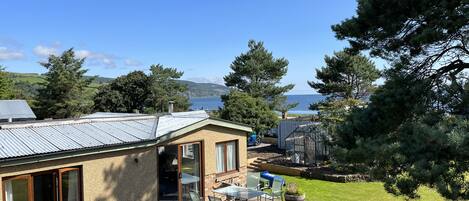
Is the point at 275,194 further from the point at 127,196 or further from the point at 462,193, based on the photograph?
the point at 462,193

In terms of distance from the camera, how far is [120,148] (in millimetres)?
12172

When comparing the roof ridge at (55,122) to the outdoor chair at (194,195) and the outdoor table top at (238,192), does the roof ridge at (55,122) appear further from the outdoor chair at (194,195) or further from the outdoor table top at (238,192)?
the outdoor table top at (238,192)

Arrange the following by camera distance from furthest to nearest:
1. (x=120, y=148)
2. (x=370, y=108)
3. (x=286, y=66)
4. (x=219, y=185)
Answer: (x=286, y=66), (x=219, y=185), (x=120, y=148), (x=370, y=108)

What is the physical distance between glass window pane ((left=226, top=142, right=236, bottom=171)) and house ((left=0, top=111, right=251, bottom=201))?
0.04 metres

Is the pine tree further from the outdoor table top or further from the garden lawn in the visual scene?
the outdoor table top

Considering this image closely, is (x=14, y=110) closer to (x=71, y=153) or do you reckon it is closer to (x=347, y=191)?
(x=71, y=153)

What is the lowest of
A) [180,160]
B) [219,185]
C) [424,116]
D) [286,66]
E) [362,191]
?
[362,191]

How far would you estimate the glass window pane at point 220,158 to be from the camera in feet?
50.7

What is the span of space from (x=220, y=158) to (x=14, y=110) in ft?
57.5

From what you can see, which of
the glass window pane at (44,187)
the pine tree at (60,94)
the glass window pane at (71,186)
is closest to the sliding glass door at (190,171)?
the glass window pane at (71,186)

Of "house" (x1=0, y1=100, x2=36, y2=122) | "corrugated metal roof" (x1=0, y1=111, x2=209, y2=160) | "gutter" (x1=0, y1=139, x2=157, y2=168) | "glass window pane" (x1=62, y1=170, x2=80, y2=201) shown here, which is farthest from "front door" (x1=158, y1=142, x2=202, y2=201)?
"house" (x1=0, y1=100, x2=36, y2=122)

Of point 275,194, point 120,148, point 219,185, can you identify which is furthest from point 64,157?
point 275,194

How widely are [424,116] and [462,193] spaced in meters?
1.91

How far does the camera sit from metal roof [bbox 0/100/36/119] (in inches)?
956
